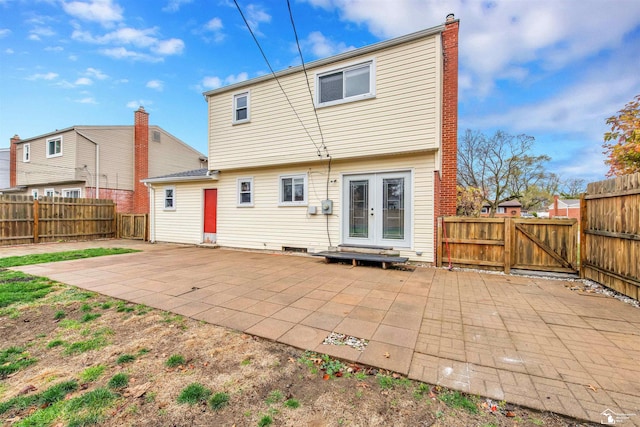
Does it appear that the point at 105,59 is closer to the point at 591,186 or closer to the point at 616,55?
the point at 591,186

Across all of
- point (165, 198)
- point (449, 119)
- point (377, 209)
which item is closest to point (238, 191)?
point (165, 198)

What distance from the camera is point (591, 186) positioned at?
5.93 meters

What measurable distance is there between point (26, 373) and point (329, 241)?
22.5 feet

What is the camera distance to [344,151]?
8.05 meters

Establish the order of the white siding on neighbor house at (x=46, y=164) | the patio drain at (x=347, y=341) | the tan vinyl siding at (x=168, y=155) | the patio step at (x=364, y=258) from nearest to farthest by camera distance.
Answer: the patio drain at (x=347, y=341), the patio step at (x=364, y=258), the white siding on neighbor house at (x=46, y=164), the tan vinyl siding at (x=168, y=155)

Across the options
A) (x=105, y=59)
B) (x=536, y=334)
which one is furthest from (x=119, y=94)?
(x=536, y=334)

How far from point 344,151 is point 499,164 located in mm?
17615

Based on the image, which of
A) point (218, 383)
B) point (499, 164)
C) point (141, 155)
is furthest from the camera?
point (499, 164)

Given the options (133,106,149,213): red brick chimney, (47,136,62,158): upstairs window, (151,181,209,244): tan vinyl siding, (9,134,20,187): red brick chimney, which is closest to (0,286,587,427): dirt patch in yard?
(151,181,209,244): tan vinyl siding

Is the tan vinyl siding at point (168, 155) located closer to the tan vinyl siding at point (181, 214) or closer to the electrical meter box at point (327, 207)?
the tan vinyl siding at point (181, 214)

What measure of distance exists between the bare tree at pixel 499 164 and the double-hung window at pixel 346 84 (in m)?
15.6

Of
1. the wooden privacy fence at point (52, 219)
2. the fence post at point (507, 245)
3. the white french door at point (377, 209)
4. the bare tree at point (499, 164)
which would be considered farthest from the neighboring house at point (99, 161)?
the bare tree at point (499, 164)

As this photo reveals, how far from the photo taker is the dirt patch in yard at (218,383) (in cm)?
191

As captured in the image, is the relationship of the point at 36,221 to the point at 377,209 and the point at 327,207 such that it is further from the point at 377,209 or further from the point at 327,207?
the point at 377,209
